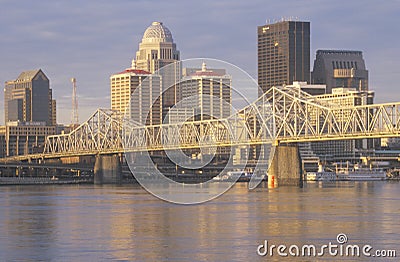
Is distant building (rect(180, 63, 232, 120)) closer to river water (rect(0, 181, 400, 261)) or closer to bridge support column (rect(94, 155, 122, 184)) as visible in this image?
bridge support column (rect(94, 155, 122, 184))

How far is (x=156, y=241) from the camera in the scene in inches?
2235

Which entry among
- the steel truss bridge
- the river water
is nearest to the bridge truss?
the steel truss bridge

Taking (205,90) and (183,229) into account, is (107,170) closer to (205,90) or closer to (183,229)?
(205,90)

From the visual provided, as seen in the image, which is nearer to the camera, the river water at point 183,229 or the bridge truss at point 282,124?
the river water at point 183,229

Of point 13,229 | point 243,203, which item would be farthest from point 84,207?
point 13,229

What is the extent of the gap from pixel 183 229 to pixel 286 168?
86865 mm

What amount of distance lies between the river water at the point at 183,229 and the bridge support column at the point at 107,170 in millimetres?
95633

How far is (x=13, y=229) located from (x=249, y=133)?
96314 mm

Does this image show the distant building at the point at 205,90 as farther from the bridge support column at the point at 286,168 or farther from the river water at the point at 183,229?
the river water at the point at 183,229

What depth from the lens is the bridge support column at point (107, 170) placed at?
189m

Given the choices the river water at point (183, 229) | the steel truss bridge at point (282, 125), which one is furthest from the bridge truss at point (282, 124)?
the river water at point (183, 229)

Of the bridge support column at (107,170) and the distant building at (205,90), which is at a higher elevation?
the distant building at (205,90)

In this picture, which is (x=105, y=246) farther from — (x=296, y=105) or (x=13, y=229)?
(x=296, y=105)

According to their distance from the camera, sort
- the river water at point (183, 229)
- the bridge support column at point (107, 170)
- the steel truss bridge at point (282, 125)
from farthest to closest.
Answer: the bridge support column at point (107, 170)
the steel truss bridge at point (282, 125)
the river water at point (183, 229)
